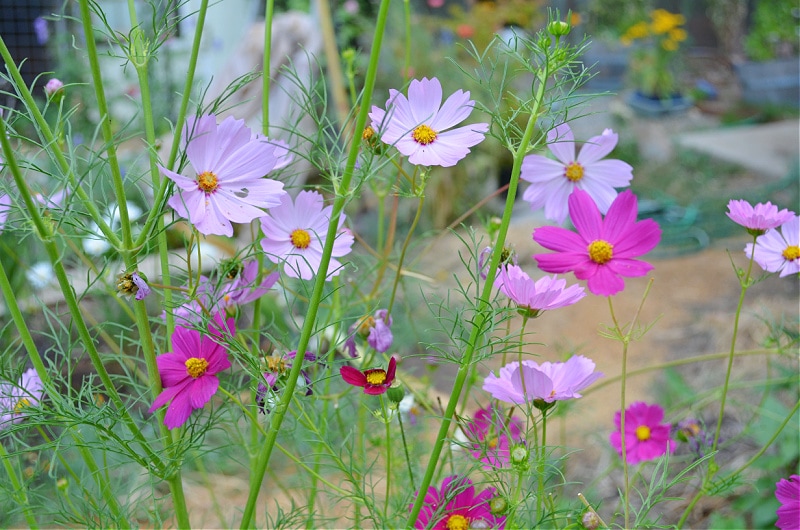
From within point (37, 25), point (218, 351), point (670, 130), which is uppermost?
point (218, 351)

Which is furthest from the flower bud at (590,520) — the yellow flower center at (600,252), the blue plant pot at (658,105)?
the blue plant pot at (658,105)

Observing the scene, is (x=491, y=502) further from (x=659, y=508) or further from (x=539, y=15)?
(x=539, y=15)

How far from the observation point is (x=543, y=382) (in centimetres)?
45

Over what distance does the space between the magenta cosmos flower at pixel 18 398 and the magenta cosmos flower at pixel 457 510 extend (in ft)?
0.80

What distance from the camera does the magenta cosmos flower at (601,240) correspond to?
0.46m

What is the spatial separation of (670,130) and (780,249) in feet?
14.2

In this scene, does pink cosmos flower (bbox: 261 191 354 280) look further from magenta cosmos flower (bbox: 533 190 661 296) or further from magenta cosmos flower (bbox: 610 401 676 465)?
magenta cosmos flower (bbox: 610 401 676 465)

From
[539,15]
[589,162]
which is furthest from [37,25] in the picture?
[539,15]

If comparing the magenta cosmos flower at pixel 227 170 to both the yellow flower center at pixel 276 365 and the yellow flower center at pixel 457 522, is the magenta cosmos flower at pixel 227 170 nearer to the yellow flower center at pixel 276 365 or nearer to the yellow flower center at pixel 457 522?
the yellow flower center at pixel 276 365

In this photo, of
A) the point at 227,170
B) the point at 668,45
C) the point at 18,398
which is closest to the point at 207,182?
the point at 227,170

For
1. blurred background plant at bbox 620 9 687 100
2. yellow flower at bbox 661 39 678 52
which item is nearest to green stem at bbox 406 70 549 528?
blurred background plant at bbox 620 9 687 100

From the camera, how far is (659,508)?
1278mm

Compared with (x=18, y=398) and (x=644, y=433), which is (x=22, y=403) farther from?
(x=644, y=433)

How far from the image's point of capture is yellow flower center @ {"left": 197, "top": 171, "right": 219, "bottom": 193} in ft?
1.34
